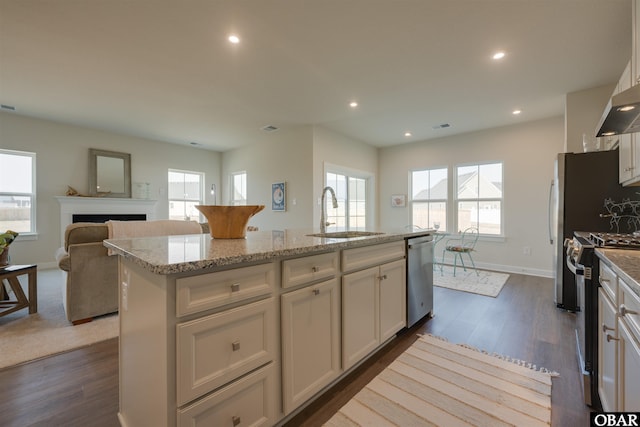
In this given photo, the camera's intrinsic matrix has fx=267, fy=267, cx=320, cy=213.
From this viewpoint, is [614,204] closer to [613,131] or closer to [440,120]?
[613,131]

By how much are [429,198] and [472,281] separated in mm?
2177

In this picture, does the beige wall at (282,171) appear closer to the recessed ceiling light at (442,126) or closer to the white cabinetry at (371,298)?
the recessed ceiling light at (442,126)

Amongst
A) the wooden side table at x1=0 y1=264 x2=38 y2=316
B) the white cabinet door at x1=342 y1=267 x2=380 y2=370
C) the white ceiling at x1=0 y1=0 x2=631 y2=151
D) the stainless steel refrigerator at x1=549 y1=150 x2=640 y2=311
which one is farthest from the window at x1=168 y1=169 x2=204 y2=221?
the stainless steel refrigerator at x1=549 y1=150 x2=640 y2=311

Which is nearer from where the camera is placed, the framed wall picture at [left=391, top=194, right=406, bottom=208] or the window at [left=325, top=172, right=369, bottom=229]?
the window at [left=325, top=172, right=369, bottom=229]

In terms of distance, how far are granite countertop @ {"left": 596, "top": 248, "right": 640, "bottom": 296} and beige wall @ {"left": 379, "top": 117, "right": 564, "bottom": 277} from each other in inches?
148

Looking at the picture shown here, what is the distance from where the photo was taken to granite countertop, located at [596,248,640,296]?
869mm

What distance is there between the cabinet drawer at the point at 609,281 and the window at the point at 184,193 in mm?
6696

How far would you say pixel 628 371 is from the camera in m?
1.00

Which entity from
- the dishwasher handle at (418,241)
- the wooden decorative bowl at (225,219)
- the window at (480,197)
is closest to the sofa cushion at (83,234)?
the wooden decorative bowl at (225,219)

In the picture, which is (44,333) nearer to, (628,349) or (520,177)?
(628,349)

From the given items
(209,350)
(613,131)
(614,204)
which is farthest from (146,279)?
(614,204)

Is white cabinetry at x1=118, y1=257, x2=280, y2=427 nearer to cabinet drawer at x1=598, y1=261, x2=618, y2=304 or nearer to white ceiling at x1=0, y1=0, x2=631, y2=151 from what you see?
cabinet drawer at x1=598, y1=261, x2=618, y2=304

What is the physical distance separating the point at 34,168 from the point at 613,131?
7622 millimetres

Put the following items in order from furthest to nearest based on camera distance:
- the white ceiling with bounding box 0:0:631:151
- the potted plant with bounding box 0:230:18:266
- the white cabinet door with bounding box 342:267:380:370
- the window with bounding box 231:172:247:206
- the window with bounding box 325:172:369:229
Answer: the window with bounding box 231:172:247:206 → the window with bounding box 325:172:369:229 → the potted plant with bounding box 0:230:18:266 → the white ceiling with bounding box 0:0:631:151 → the white cabinet door with bounding box 342:267:380:370
